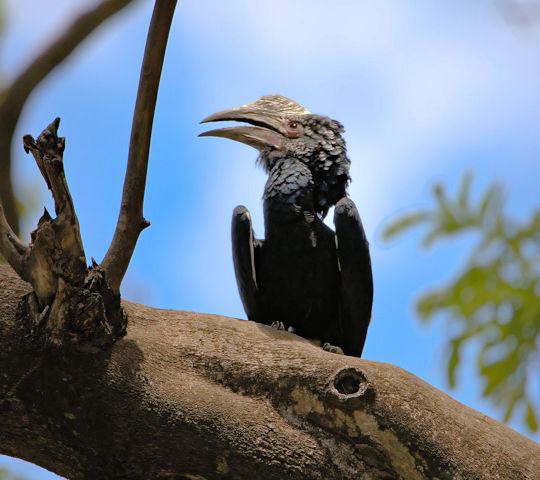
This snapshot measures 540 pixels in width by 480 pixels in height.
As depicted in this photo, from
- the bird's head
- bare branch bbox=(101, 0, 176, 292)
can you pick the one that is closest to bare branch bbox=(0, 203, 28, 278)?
bare branch bbox=(101, 0, 176, 292)

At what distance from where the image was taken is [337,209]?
429 centimetres

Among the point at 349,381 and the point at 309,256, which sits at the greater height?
the point at 309,256

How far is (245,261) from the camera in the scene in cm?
445

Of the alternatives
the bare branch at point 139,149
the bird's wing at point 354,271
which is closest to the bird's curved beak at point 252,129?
the bird's wing at point 354,271

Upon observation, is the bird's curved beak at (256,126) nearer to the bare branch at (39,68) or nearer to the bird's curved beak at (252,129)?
the bird's curved beak at (252,129)

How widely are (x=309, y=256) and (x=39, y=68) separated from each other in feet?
6.40

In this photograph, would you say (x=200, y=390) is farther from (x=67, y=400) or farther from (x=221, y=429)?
(x=67, y=400)

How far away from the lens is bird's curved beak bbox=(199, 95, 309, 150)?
496cm

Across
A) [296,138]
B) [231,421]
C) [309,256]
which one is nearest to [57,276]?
[231,421]

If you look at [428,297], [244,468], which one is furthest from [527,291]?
[244,468]

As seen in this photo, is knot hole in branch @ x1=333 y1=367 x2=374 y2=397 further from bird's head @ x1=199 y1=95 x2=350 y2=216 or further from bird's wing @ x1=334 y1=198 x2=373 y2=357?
bird's head @ x1=199 y1=95 x2=350 y2=216

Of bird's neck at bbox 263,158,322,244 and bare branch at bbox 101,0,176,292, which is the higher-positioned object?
bird's neck at bbox 263,158,322,244

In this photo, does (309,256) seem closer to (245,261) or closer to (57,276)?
(245,261)

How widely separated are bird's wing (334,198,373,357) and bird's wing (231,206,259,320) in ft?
1.79
